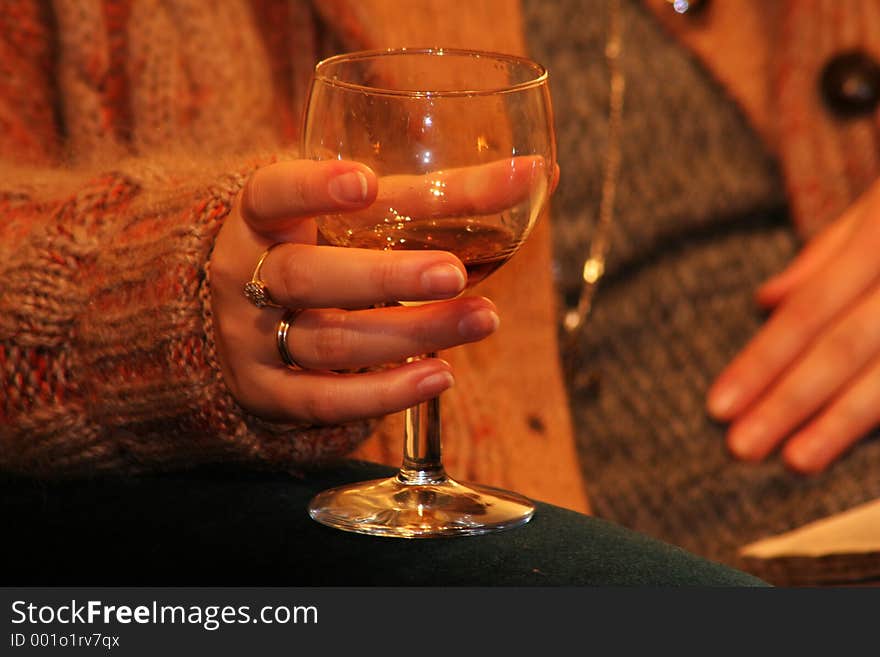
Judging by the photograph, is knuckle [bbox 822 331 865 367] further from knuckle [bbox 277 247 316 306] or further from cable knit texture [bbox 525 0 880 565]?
knuckle [bbox 277 247 316 306]

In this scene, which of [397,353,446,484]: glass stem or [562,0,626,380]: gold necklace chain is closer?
[397,353,446,484]: glass stem

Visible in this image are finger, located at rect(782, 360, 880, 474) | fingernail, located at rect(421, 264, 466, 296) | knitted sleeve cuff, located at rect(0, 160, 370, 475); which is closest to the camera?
fingernail, located at rect(421, 264, 466, 296)

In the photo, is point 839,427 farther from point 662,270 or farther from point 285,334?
point 285,334

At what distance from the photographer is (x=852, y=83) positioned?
1138 millimetres

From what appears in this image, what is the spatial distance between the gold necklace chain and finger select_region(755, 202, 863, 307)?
0.52ft

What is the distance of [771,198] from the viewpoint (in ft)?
3.79

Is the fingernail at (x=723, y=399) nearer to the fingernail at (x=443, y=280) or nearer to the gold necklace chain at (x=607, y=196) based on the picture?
the gold necklace chain at (x=607, y=196)

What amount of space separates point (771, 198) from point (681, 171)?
0.37 feet

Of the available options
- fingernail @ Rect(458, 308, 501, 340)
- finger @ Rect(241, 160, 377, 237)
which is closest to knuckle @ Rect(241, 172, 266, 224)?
finger @ Rect(241, 160, 377, 237)

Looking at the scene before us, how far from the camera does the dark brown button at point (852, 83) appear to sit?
114 centimetres

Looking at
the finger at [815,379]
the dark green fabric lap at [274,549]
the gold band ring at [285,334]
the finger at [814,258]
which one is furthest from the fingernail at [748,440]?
the gold band ring at [285,334]

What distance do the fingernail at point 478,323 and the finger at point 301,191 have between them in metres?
0.07

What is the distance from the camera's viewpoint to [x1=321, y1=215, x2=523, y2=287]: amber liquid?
0.52 metres

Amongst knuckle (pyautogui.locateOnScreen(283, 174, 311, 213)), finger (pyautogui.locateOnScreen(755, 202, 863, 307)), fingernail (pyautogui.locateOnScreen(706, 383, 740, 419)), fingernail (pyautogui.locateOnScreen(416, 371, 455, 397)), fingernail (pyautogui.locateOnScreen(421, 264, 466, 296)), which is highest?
finger (pyautogui.locateOnScreen(755, 202, 863, 307))
